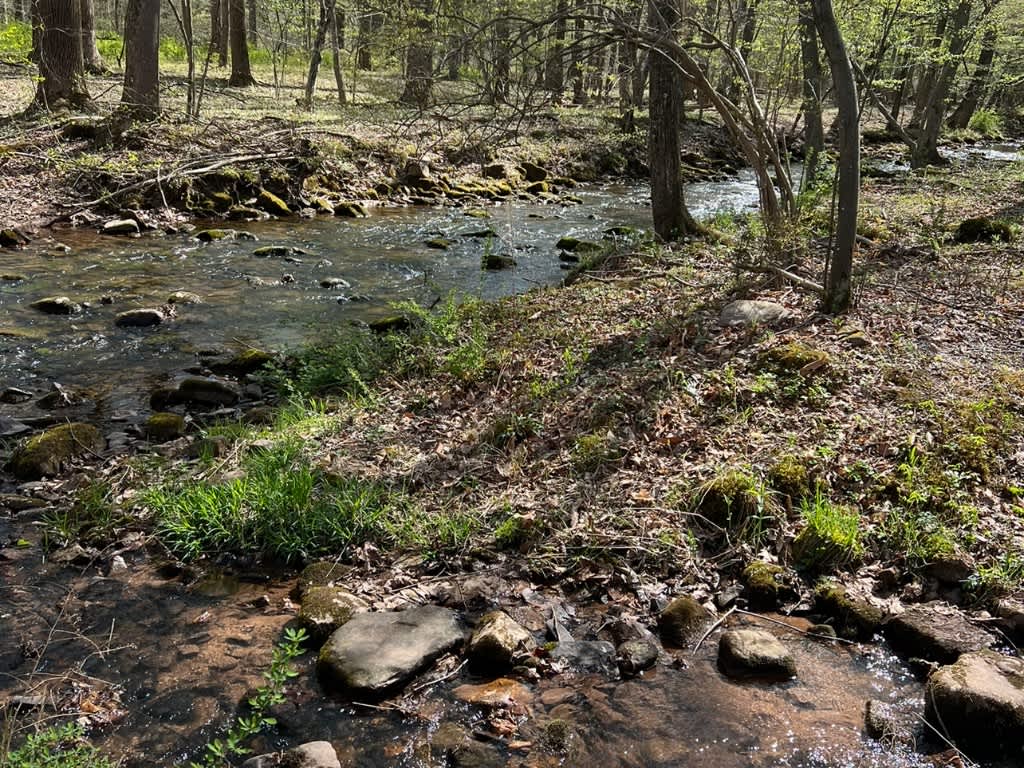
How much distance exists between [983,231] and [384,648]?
953cm

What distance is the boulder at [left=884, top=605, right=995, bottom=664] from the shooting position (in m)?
3.71

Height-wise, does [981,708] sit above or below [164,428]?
below

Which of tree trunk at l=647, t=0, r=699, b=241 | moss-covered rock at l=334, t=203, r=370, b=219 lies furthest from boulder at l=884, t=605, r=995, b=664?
moss-covered rock at l=334, t=203, r=370, b=219

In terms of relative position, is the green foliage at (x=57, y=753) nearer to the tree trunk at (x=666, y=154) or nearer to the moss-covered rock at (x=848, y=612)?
the moss-covered rock at (x=848, y=612)

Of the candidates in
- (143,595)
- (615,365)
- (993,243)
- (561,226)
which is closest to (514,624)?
(143,595)

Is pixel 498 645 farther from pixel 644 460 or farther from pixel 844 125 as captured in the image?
pixel 844 125

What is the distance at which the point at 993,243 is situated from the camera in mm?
9125

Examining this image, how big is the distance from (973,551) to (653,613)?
1885 millimetres

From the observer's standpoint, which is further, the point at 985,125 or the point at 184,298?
the point at 985,125

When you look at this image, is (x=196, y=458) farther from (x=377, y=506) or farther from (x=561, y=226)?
(x=561, y=226)

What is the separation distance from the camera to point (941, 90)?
60.3 feet

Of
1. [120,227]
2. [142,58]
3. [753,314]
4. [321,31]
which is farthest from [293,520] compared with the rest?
[321,31]

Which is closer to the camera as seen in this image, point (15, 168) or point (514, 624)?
point (514, 624)

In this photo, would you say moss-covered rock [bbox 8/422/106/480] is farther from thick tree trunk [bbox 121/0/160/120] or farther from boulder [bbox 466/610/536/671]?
thick tree trunk [bbox 121/0/160/120]
